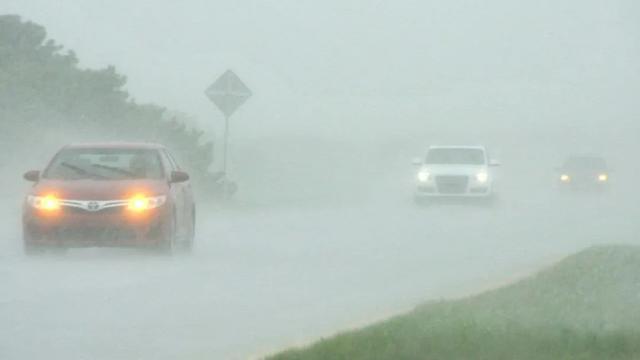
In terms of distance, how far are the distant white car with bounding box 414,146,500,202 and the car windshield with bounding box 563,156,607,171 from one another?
1516cm

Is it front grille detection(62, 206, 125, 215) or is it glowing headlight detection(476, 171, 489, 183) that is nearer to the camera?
front grille detection(62, 206, 125, 215)

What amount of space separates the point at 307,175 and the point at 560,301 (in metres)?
51.5

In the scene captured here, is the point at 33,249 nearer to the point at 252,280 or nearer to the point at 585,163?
the point at 252,280

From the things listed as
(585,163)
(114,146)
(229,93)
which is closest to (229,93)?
(229,93)

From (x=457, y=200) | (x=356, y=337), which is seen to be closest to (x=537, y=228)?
(x=457, y=200)

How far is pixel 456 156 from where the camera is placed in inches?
1692

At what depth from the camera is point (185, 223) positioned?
23125 mm

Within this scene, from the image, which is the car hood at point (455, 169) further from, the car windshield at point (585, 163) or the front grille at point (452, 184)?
the car windshield at point (585, 163)

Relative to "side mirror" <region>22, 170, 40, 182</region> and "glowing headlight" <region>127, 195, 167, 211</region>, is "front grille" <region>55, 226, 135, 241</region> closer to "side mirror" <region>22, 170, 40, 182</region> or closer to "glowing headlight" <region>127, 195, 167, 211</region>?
"glowing headlight" <region>127, 195, 167, 211</region>

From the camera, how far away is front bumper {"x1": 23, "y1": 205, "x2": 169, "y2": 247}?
68.6ft

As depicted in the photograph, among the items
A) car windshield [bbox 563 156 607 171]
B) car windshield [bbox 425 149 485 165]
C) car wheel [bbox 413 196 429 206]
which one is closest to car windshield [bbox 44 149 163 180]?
car wheel [bbox 413 196 429 206]

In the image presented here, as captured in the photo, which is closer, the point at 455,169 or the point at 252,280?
the point at 252,280

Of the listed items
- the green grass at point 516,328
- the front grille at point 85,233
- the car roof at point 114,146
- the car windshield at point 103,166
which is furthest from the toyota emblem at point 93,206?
the green grass at point 516,328

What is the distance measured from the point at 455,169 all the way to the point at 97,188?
841 inches
